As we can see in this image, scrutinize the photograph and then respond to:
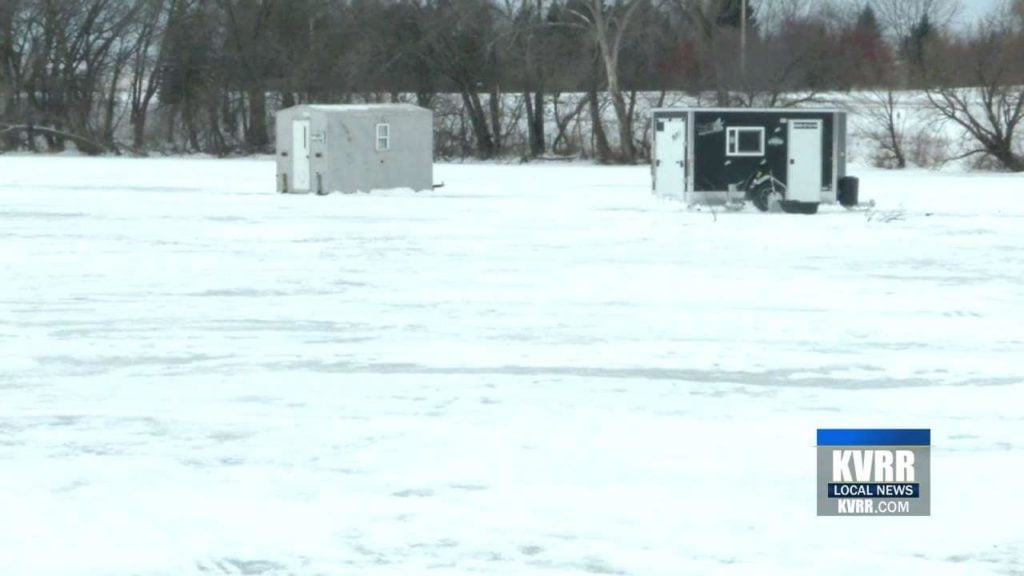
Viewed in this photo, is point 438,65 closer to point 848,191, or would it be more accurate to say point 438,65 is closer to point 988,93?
point 988,93

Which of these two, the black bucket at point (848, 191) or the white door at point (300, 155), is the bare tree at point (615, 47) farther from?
the black bucket at point (848, 191)

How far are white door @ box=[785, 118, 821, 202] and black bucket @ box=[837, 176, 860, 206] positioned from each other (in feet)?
1.60

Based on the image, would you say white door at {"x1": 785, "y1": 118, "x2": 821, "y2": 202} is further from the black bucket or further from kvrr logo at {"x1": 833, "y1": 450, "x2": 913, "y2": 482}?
kvrr logo at {"x1": 833, "y1": 450, "x2": 913, "y2": 482}

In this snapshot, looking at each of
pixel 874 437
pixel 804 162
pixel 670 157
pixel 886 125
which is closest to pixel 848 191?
pixel 804 162

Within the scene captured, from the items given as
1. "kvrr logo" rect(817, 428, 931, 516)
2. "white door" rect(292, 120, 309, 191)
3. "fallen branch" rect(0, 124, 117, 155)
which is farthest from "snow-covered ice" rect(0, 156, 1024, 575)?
"fallen branch" rect(0, 124, 117, 155)

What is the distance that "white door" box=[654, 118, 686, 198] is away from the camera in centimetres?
3433

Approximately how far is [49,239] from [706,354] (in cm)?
1445

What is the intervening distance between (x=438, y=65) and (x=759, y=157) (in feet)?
127

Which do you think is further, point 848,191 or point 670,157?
point 670,157

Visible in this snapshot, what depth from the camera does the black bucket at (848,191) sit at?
1341 inches

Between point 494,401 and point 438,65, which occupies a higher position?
point 438,65

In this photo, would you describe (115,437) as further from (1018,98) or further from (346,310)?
(1018,98)

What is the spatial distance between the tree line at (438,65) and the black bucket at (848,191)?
2552 cm

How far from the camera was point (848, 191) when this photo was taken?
34125 mm
